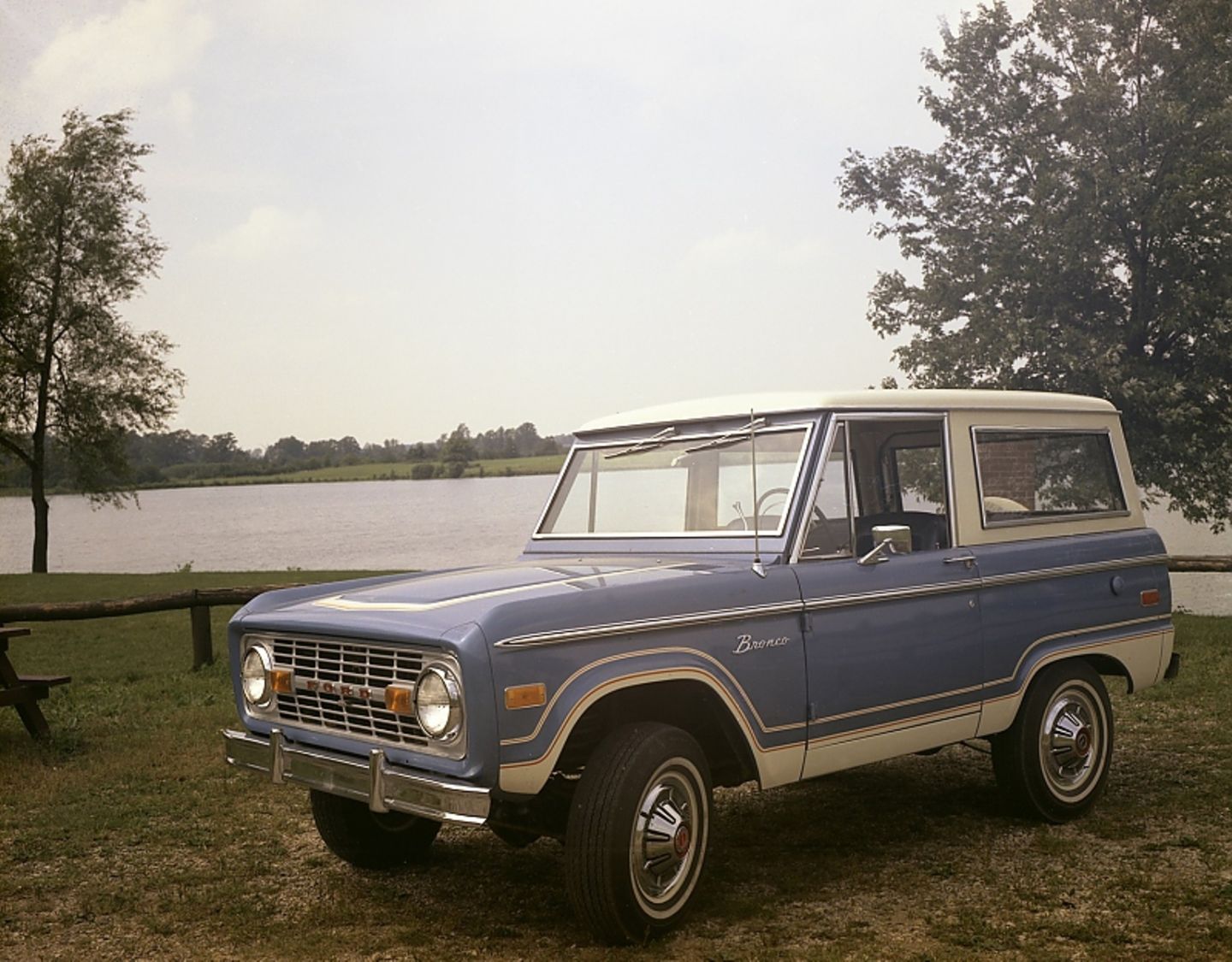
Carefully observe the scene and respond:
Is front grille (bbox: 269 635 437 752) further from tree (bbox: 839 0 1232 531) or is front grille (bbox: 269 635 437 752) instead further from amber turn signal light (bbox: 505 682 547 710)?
tree (bbox: 839 0 1232 531)

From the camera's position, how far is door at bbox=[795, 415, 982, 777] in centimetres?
565

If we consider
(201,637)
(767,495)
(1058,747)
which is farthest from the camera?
(201,637)

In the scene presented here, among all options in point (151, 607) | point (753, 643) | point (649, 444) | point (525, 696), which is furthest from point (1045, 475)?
point (151, 607)

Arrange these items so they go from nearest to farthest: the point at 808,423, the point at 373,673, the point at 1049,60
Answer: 1. the point at 373,673
2. the point at 808,423
3. the point at 1049,60

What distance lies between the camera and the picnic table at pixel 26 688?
9.10 m

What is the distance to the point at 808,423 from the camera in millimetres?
5965

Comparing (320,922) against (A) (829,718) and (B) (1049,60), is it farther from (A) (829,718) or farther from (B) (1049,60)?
(B) (1049,60)

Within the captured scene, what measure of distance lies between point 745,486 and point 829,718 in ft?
3.96

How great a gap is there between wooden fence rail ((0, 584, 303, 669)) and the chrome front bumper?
5.72 meters

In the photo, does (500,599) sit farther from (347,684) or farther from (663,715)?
(663,715)

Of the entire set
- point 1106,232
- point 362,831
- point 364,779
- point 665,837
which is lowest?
point 362,831

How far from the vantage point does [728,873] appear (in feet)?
19.6

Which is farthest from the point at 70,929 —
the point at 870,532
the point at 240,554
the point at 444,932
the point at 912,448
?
the point at 240,554

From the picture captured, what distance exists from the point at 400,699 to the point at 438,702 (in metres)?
0.19
